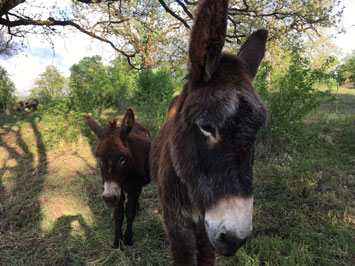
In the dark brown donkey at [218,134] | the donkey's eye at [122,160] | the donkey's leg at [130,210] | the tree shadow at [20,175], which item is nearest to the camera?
the dark brown donkey at [218,134]

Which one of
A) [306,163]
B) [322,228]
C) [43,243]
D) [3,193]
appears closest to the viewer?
[322,228]

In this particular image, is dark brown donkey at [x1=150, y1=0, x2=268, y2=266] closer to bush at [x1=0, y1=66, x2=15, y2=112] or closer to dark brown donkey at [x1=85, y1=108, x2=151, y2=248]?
dark brown donkey at [x1=85, y1=108, x2=151, y2=248]

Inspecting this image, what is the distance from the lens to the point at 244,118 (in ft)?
4.35

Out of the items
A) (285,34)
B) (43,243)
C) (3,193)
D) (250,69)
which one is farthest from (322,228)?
(285,34)

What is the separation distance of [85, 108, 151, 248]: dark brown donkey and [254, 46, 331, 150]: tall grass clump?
3.04m

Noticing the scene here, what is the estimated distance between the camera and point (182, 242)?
6.54ft

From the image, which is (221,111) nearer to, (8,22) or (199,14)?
(199,14)

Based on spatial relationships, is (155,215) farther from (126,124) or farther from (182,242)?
(182,242)

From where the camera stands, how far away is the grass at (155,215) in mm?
2988

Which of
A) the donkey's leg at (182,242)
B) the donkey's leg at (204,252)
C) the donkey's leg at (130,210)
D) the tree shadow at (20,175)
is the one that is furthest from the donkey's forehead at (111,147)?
the tree shadow at (20,175)

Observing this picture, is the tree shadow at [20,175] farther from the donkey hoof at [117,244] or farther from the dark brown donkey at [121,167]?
the dark brown donkey at [121,167]

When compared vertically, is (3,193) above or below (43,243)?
above

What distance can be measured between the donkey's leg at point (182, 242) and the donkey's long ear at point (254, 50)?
1.50 meters

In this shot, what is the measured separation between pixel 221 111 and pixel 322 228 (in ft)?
10.5
